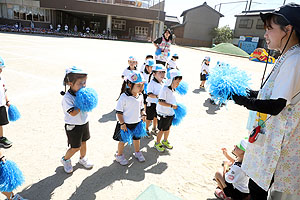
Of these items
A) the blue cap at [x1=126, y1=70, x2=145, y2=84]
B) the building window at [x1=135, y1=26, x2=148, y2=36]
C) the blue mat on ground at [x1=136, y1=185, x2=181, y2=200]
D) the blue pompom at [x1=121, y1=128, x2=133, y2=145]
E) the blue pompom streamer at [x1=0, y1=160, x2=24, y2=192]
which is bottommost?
the blue mat on ground at [x1=136, y1=185, x2=181, y2=200]

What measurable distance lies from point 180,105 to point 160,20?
33505 millimetres

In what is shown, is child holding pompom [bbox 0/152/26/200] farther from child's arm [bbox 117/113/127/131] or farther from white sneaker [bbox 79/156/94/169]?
child's arm [bbox 117/113/127/131]

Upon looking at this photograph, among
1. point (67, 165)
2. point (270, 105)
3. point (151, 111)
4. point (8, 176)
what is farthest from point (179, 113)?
point (8, 176)

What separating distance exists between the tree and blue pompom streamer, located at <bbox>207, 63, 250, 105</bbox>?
133 ft

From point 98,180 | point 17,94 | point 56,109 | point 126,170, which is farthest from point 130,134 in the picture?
point 17,94

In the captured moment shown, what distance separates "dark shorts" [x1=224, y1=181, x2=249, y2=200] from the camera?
2373mm

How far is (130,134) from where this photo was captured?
3059 mm

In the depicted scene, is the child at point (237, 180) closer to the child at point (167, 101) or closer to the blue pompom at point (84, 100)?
the child at point (167, 101)

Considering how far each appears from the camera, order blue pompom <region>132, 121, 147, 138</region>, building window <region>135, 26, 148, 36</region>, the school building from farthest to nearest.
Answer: building window <region>135, 26, 148, 36</region>
the school building
blue pompom <region>132, 121, 147, 138</region>

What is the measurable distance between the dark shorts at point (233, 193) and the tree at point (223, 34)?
134 feet

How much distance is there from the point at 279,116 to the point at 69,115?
2.47 metres

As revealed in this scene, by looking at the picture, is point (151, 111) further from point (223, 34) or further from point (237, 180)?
point (223, 34)

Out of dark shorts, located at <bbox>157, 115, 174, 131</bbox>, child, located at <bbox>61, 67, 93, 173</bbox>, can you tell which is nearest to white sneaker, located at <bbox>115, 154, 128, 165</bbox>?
child, located at <bbox>61, 67, 93, 173</bbox>

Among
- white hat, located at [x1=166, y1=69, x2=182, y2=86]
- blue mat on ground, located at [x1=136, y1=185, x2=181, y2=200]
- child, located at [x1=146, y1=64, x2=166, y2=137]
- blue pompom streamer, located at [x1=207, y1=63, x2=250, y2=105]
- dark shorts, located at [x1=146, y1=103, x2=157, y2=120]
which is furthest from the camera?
dark shorts, located at [x1=146, y1=103, x2=157, y2=120]
